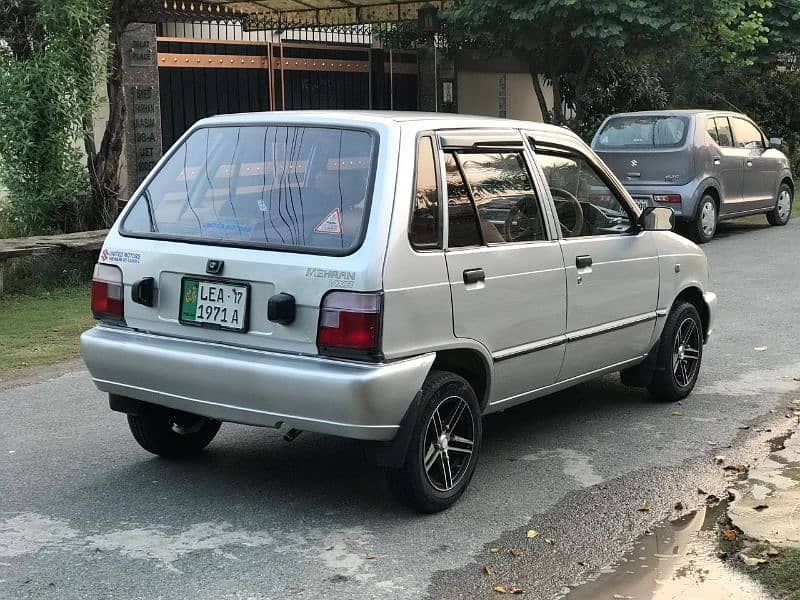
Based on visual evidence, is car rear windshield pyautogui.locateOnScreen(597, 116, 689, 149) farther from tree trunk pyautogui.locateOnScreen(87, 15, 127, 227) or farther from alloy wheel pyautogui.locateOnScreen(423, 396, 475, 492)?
alloy wheel pyautogui.locateOnScreen(423, 396, 475, 492)

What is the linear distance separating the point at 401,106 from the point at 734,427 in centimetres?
1361

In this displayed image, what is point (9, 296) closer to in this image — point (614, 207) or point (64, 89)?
point (64, 89)

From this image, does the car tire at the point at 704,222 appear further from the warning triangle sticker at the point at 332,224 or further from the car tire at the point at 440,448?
the warning triangle sticker at the point at 332,224

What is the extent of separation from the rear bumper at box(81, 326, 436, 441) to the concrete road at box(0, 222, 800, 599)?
47cm

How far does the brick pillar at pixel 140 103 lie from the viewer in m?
13.2

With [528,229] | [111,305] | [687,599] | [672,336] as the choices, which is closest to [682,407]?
[672,336]

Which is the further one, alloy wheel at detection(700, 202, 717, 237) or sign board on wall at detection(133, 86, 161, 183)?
alloy wheel at detection(700, 202, 717, 237)

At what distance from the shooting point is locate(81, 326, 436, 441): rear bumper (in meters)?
4.34

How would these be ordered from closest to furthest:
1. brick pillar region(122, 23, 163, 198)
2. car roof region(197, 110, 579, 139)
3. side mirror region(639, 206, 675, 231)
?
car roof region(197, 110, 579, 139) → side mirror region(639, 206, 675, 231) → brick pillar region(122, 23, 163, 198)

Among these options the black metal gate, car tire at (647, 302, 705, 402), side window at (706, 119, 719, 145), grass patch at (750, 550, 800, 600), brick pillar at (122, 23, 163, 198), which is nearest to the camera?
grass patch at (750, 550, 800, 600)

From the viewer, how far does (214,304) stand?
4.72 meters

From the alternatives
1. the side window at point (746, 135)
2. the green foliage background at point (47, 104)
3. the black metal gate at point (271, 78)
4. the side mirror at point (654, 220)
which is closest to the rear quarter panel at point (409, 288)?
the side mirror at point (654, 220)

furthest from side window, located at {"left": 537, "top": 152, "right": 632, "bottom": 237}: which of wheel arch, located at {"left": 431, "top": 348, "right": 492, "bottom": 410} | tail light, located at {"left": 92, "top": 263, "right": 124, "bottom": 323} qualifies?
tail light, located at {"left": 92, "top": 263, "right": 124, "bottom": 323}

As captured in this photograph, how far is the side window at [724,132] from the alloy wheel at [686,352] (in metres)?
8.75
